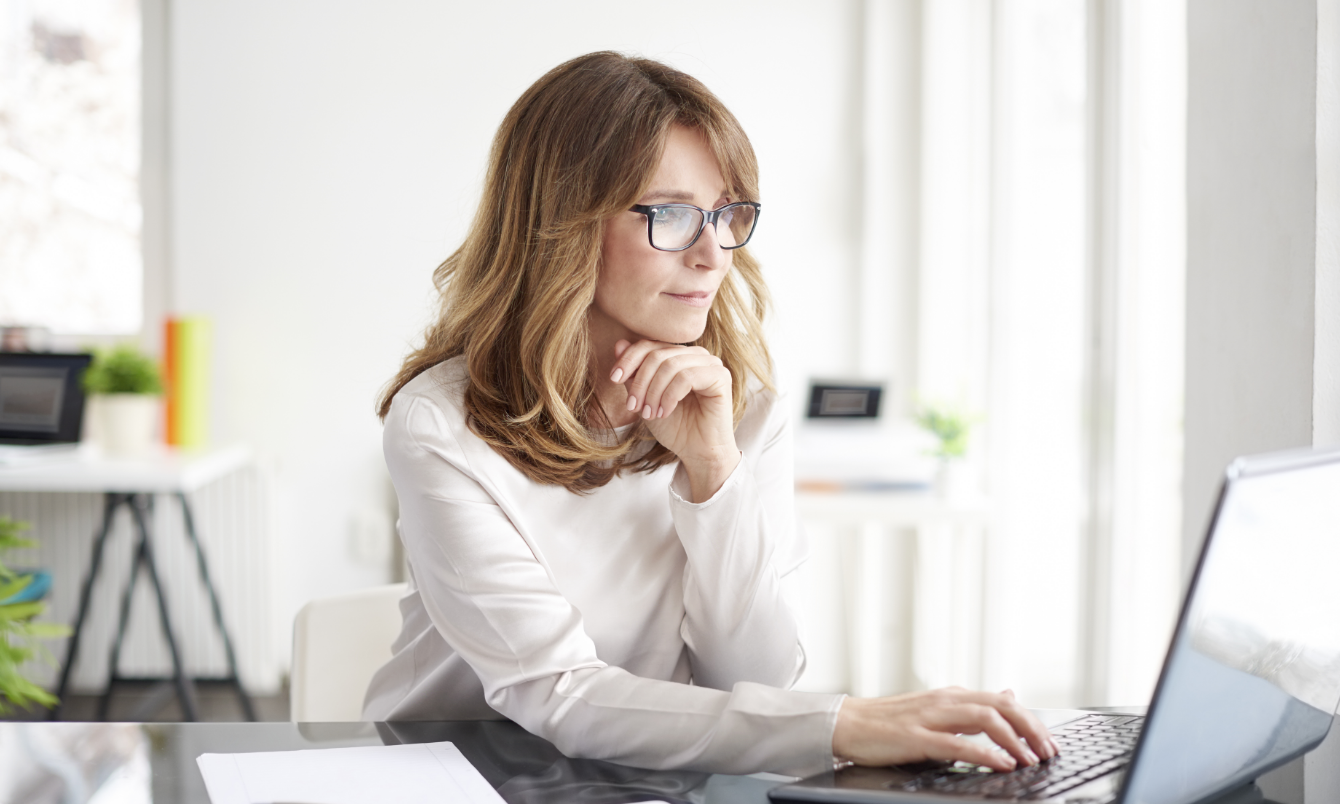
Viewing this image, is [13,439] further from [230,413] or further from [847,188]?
[847,188]

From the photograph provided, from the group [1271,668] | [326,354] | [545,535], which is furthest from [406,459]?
[326,354]

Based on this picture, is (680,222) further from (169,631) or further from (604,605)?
(169,631)

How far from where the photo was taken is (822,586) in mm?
3420

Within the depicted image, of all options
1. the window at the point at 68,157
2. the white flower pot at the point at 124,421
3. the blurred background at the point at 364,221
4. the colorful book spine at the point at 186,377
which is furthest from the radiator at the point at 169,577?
the window at the point at 68,157

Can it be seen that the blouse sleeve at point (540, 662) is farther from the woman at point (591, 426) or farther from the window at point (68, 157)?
the window at point (68, 157)

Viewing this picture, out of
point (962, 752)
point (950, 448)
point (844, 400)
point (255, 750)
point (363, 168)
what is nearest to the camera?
point (962, 752)

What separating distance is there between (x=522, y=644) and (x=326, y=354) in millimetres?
2523

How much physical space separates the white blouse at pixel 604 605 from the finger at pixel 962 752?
0.27 feet

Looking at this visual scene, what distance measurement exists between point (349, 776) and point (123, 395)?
8.11 ft

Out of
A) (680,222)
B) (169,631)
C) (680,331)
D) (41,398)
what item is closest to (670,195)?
(680,222)

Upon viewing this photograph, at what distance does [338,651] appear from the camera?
1.33 m

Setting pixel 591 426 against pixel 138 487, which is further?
pixel 138 487

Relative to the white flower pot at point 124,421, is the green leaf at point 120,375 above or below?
above

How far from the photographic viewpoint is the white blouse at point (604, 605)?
0.89 metres
